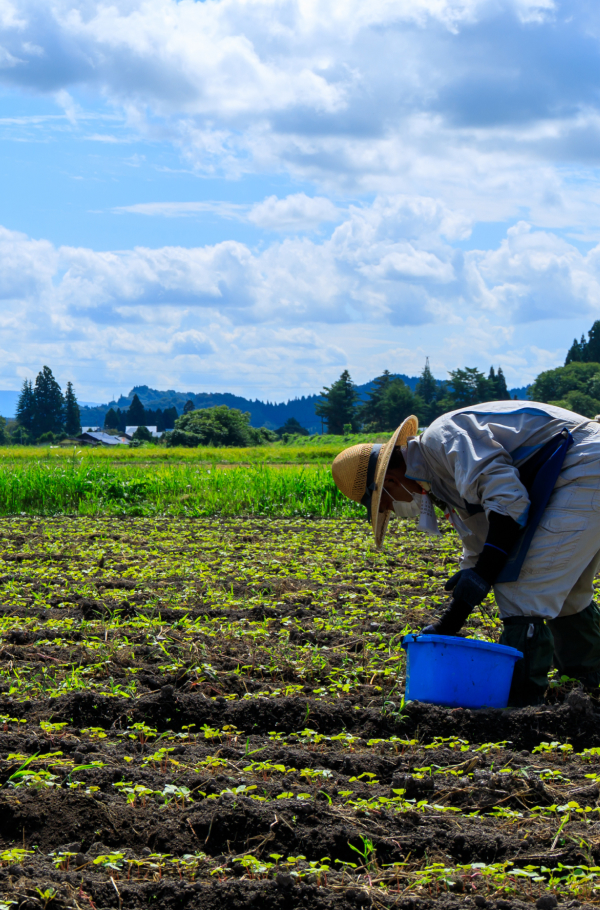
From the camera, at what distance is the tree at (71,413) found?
88312 millimetres

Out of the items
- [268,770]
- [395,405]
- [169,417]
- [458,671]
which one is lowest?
[268,770]

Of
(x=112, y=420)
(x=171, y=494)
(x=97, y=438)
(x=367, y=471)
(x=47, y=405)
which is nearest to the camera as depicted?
(x=367, y=471)

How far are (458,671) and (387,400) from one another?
75097mm

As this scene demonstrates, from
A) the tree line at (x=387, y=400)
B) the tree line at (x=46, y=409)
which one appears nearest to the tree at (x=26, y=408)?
the tree line at (x=46, y=409)

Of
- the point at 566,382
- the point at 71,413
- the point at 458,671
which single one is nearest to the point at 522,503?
the point at 458,671

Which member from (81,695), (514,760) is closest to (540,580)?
(514,760)

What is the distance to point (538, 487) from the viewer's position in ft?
11.4

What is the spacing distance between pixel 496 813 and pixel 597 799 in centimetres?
34

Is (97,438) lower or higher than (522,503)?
higher

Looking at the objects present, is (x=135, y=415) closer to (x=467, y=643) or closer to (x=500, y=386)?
(x=500, y=386)

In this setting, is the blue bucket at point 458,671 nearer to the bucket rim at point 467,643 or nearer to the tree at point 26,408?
the bucket rim at point 467,643

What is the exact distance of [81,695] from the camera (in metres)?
3.50

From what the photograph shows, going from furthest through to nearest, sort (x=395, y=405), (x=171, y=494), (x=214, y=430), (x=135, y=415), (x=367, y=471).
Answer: (x=135, y=415)
(x=395, y=405)
(x=214, y=430)
(x=171, y=494)
(x=367, y=471)

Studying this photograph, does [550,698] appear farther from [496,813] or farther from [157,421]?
[157,421]
